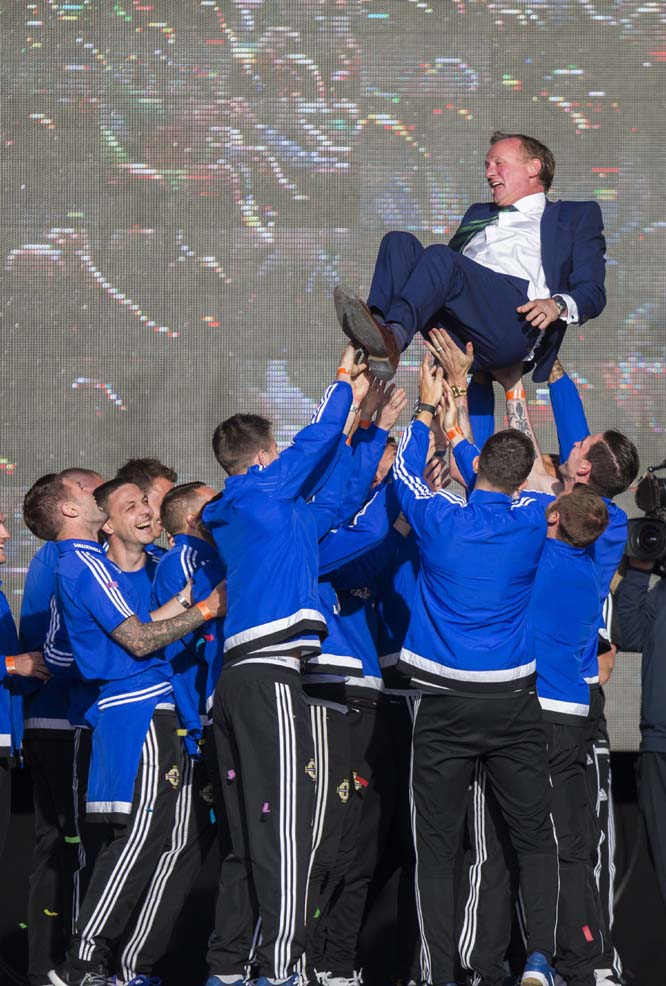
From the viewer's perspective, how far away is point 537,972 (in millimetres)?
3432

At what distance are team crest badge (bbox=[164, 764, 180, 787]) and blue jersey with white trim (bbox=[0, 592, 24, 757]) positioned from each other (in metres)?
0.50

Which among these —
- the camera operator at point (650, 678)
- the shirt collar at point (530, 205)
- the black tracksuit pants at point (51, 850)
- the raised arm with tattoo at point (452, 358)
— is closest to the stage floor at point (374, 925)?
the black tracksuit pants at point (51, 850)

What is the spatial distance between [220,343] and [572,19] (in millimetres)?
2229

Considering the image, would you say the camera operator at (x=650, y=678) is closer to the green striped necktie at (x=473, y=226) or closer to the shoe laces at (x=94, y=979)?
the green striped necktie at (x=473, y=226)

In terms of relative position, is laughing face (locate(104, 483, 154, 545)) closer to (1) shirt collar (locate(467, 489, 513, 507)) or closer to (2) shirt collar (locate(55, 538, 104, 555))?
(2) shirt collar (locate(55, 538, 104, 555))

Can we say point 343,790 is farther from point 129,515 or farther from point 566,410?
point 566,410

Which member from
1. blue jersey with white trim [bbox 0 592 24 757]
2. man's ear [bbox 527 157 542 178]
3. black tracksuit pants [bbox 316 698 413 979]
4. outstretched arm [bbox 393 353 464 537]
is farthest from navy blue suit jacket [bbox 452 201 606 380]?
blue jersey with white trim [bbox 0 592 24 757]

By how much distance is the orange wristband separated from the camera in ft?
11.9

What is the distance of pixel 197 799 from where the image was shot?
3.95m

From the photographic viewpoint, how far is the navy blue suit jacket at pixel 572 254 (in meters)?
3.81

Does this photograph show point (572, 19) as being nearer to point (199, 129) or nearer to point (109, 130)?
point (199, 129)

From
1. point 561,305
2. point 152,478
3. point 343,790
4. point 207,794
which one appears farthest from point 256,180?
point 343,790

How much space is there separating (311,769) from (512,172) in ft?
6.06

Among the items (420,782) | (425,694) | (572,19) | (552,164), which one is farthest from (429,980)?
(572,19)
